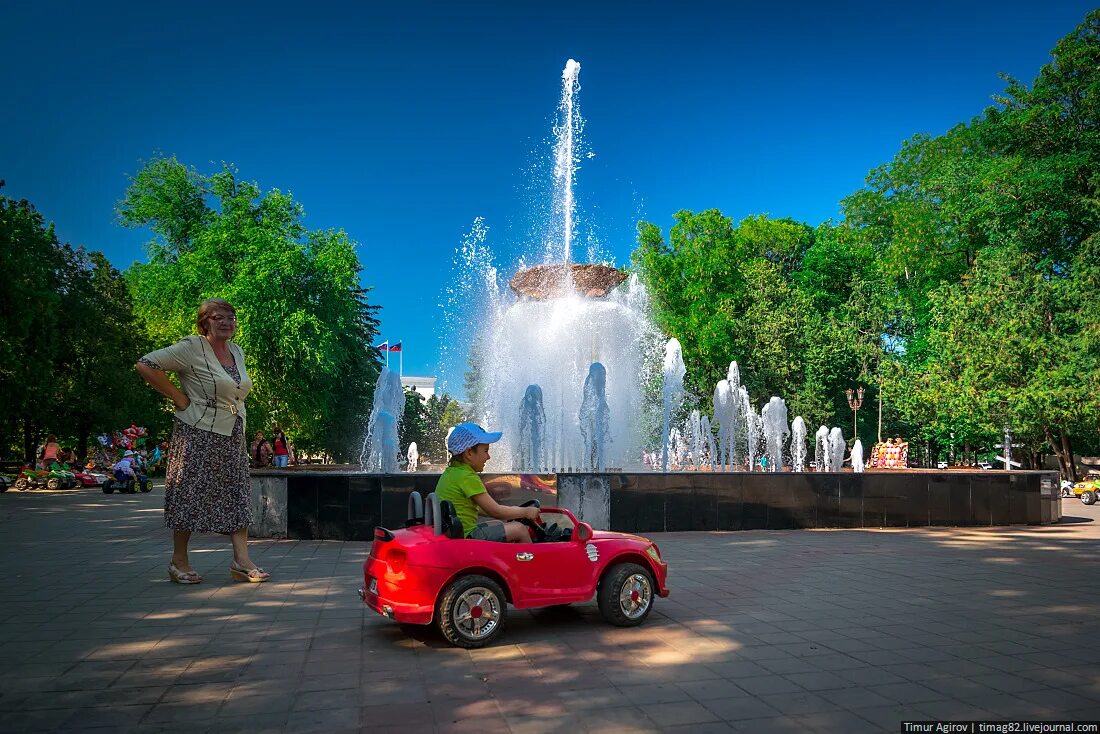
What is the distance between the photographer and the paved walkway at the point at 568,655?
3969 millimetres

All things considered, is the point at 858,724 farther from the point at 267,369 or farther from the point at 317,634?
the point at 267,369

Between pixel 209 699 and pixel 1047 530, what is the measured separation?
13.9m

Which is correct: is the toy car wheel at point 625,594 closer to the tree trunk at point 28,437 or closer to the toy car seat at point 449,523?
the toy car seat at point 449,523

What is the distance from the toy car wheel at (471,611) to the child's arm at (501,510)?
0.44 metres

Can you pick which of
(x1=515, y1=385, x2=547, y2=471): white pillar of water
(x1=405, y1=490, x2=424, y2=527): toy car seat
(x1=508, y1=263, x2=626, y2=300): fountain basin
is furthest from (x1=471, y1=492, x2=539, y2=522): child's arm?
(x1=508, y1=263, x2=626, y2=300): fountain basin

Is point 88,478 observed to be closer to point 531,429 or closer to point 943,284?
point 531,429

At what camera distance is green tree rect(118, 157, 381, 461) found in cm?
2912

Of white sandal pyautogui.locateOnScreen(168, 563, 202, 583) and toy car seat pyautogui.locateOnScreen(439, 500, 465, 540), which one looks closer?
toy car seat pyautogui.locateOnScreen(439, 500, 465, 540)

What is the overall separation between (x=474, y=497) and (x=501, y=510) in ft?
0.77

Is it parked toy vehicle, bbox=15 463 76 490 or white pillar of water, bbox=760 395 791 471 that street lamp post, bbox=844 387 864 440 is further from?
parked toy vehicle, bbox=15 463 76 490

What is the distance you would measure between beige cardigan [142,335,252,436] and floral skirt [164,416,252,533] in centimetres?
10

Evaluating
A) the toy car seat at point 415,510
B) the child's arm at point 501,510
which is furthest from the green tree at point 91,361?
the child's arm at point 501,510

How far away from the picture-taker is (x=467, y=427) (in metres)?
5.82

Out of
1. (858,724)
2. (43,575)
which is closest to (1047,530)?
(858,724)
